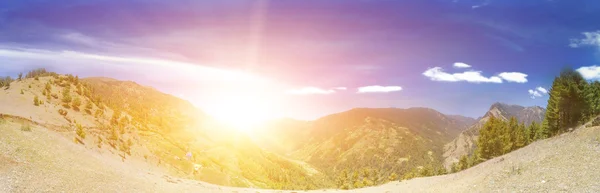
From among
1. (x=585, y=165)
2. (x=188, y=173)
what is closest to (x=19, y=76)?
(x=188, y=173)

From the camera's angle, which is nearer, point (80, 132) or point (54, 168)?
point (54, 168)

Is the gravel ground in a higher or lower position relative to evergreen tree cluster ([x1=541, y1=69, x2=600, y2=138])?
lower

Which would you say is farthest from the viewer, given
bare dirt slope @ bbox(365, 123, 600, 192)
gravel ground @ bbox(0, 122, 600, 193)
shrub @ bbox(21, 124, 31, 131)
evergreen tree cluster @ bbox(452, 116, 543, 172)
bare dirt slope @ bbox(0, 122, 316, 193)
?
evergreen tree cluster @ bbox(452, 116, 543, 172)

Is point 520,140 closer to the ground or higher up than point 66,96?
closer to the ground

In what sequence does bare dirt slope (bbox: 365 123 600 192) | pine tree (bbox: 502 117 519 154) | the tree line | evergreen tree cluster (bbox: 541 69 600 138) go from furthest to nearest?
pine tree (bbox: 502 117 519 154) < the tree line < evergreen tree cluster (bbox: 541 69 600 138) < bare dirt slope (bbox: 365 123 600 192)

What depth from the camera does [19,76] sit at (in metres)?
48.6

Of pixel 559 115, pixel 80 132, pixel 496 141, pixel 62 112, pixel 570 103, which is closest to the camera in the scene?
pixel 80 132

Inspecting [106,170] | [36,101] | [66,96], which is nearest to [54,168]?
[106,170]

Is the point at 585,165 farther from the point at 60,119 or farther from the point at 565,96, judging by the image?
the point at 60,119

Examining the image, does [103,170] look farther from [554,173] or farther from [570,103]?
[570,103]

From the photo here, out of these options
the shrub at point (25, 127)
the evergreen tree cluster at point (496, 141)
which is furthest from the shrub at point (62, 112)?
the evergreen tree cluster at point (496, 141)

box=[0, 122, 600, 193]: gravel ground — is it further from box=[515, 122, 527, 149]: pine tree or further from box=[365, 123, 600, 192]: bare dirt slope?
box=[515, 122, 527, 149]: pine tree

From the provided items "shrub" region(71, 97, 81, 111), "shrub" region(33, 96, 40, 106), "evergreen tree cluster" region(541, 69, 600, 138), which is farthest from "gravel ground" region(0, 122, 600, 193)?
"evergreen tree cluster" region(541, 69, 600, 138)

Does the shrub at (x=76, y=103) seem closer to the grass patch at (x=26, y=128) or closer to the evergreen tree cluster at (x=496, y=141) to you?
the grass patch at (x=26, y=128)
